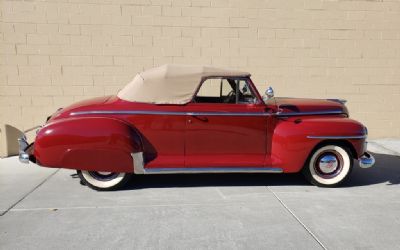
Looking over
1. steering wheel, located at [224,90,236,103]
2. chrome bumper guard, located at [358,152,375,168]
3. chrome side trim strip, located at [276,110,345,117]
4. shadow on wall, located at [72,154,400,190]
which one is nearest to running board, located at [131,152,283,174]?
shadow on wall, located at [72,154,400,190]

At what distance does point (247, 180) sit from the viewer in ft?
16.8

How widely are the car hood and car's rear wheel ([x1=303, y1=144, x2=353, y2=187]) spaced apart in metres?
0.55

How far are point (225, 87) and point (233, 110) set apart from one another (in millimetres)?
535

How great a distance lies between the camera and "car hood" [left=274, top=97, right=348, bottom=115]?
15.8ft

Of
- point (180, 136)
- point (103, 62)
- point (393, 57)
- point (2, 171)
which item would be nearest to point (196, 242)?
point (180, 136)

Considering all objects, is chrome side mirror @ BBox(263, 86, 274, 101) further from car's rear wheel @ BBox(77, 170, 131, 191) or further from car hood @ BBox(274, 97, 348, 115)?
car's rear wheel @ BBox(77, 170, 131, 191)

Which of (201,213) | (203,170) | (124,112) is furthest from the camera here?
(203,170)

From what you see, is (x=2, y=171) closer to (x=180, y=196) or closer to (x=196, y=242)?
(x=180, y=196)

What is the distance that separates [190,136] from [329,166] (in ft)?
6.29

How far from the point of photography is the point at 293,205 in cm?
419

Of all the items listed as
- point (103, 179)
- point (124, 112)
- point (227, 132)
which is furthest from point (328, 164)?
point (103, 179)

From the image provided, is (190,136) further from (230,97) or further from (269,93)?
(269,93)

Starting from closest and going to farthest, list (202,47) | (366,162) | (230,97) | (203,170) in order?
(203,170)
(366,162)
(230,97)
(202,47)

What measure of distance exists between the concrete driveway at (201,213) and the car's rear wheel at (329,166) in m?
0.13
